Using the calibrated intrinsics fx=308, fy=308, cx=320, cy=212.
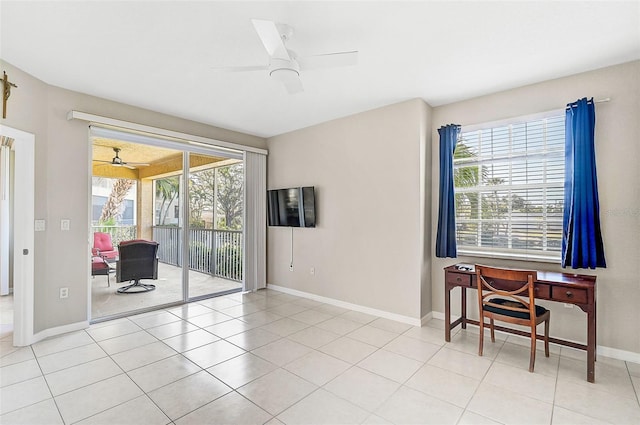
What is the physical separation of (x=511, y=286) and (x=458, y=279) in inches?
19.1

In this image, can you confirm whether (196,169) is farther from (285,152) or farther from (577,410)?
(577,410)

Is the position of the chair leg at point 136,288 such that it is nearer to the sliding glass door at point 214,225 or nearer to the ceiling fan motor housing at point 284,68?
the sliding glass door at point 214,225

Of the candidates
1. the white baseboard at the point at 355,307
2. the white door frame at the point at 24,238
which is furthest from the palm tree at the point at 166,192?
the white baseboard at the point at 355,307

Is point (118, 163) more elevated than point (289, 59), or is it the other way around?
point (289, 59)

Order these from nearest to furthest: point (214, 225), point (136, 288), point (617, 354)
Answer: point (617, 354) < point (136, 288) < point (214, 225)

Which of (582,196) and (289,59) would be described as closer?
(289,59)

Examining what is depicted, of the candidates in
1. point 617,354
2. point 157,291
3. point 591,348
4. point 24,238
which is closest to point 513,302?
point 591,348

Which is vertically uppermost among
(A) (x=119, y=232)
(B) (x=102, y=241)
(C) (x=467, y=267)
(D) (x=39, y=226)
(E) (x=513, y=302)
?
(D) (x=39, y=226)

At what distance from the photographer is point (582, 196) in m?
2.86

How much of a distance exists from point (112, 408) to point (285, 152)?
403 centimetres

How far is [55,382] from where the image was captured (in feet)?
7.89

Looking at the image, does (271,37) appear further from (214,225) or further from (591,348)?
(214,225)

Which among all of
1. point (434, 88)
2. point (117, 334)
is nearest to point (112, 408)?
point (117, 334)

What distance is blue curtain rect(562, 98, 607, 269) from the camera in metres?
2.82
